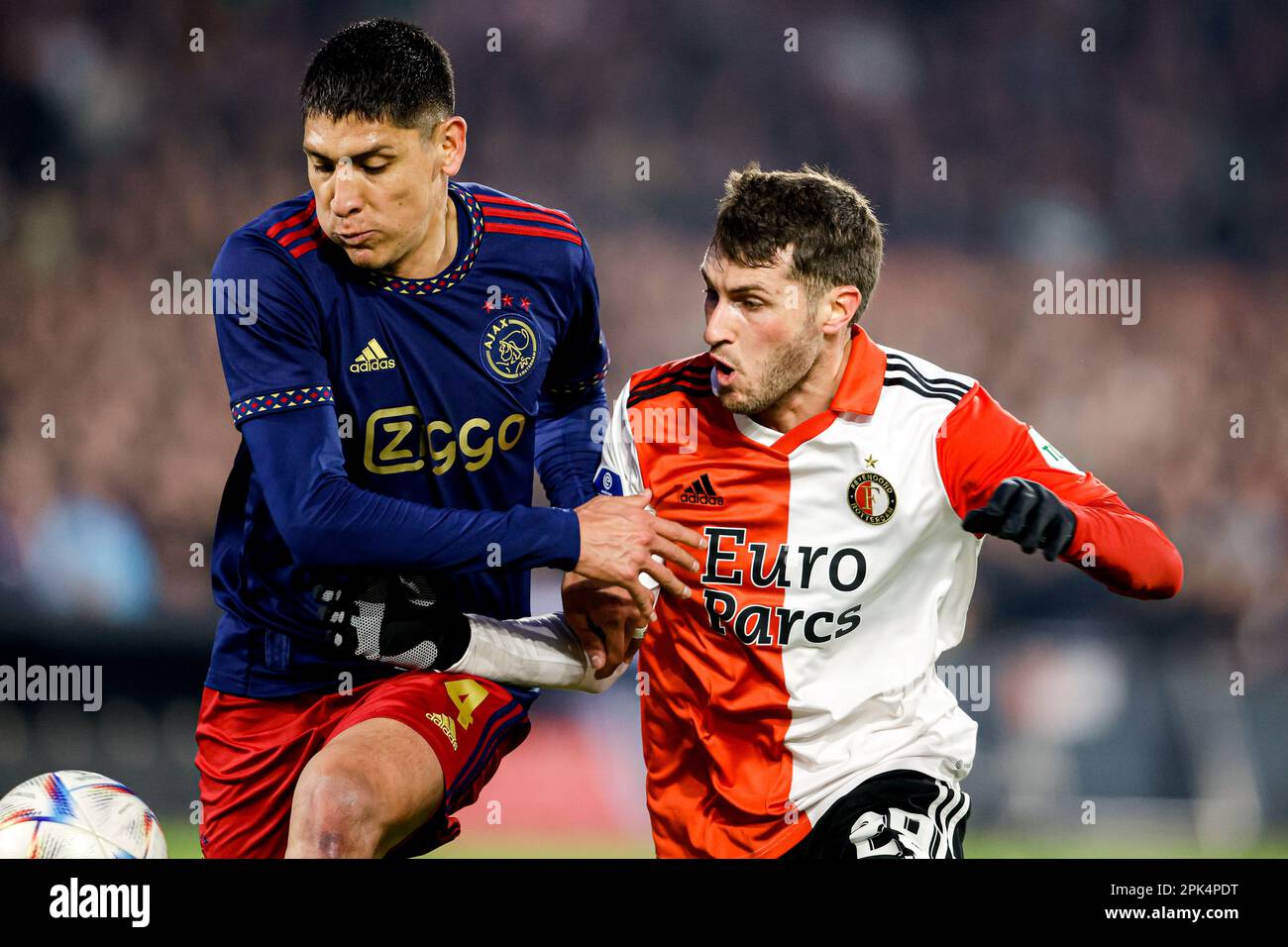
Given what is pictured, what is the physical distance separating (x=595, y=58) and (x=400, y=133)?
7255mm

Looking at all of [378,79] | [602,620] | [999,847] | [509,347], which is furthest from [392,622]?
[999,847]

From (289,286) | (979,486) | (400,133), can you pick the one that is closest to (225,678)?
(289,286)

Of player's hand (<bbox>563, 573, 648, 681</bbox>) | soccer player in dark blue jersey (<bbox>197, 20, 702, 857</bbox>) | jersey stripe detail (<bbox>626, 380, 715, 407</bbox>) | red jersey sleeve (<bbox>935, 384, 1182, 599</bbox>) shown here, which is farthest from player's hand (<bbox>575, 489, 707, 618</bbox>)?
red jersey sleeve (<bbox>935, 384, 1182, 599</bbox>)

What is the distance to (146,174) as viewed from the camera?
9633 millimetres

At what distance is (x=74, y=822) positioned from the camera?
3473mm

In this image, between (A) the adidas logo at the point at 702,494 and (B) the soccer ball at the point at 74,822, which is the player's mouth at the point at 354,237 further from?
(B) the soccer ball at the point at 74,822

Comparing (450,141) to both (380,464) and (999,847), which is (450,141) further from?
(999,847)

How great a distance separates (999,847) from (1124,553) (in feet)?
14.1

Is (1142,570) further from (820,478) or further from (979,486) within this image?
(820,478)

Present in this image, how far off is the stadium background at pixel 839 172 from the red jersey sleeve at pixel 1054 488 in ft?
15.2

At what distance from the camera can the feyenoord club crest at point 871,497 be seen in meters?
3.42

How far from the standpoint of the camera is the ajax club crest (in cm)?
361

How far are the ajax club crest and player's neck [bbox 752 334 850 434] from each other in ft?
2.07
